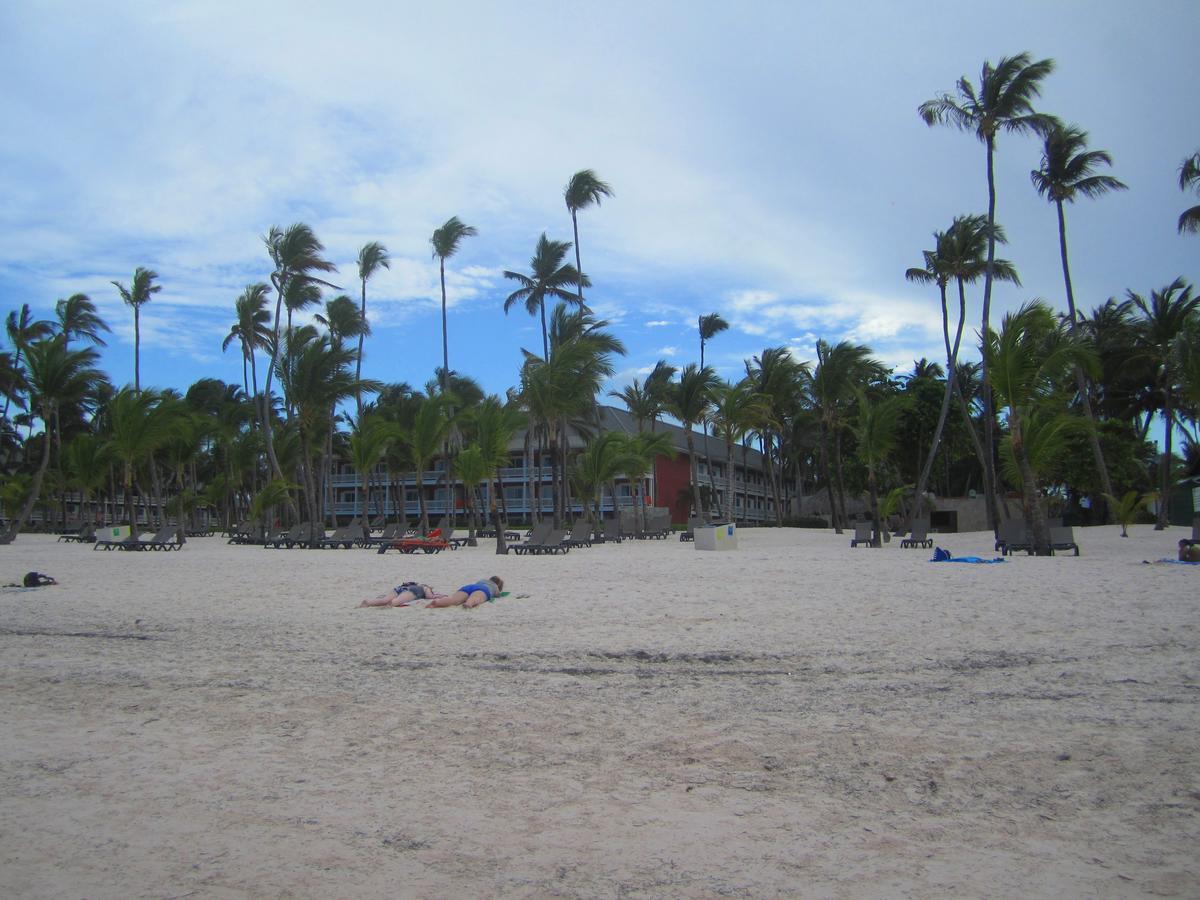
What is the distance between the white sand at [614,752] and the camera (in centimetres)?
308

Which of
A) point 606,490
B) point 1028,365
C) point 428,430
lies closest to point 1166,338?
point 1028,365

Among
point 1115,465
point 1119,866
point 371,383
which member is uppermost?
point 371,383

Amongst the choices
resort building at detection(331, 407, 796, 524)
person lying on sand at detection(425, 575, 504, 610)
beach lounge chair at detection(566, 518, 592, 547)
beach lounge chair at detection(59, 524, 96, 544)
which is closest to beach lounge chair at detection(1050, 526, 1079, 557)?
beach lounge chair at detection(566, 518, 592, 547)

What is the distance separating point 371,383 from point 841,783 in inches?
1151

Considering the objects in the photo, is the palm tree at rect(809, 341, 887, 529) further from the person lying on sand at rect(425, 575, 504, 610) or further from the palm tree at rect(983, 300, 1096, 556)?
the person lying on sand at rect(425, 575, 504, 610)

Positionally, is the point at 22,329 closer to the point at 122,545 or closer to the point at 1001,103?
the point at 122,545

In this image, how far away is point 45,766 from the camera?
4215mm

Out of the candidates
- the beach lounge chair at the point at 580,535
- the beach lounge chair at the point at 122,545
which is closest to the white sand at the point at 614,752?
the beach lounge chair at the point at 580,535

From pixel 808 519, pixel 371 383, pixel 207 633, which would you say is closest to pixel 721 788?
pixel 207 633

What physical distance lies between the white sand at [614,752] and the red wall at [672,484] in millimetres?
42593

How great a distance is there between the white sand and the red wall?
42593mm

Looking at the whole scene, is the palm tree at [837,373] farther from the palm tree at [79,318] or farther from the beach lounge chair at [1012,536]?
the palm tree at [79,318]

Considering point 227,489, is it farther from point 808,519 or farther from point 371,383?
point 808,519

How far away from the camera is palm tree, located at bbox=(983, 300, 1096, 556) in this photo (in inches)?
618
